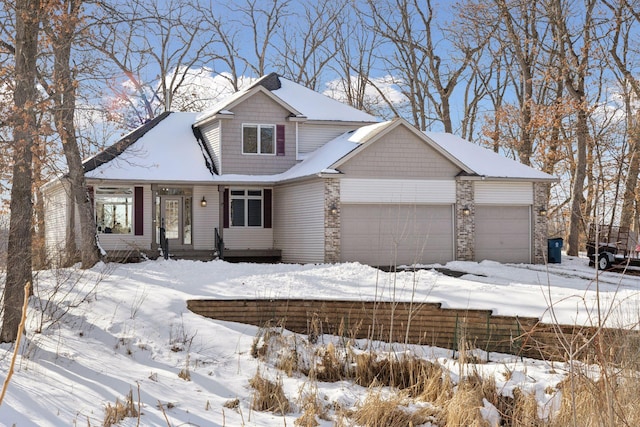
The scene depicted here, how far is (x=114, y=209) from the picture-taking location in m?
20.2

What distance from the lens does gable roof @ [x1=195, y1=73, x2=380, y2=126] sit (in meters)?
21.0

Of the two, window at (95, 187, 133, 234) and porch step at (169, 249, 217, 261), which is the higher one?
window at (95, 187, 133, 234)

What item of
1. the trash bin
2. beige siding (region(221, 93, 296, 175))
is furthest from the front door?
the trash bin

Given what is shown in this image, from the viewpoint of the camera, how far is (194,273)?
48.9 ft

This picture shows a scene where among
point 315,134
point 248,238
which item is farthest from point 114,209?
point 315,134

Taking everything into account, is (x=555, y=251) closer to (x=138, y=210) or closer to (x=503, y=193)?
(x=503, y=193)

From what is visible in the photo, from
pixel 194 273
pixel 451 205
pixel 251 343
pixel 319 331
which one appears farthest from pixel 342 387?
pixel 451 205

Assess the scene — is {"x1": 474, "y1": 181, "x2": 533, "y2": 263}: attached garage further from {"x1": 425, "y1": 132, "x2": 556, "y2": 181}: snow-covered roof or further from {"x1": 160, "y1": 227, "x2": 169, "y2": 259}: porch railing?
{"x1": 160, "y1": 227, "x2": 169, "y2": 259}: porch railing

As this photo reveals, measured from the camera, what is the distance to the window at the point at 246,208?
21.3m

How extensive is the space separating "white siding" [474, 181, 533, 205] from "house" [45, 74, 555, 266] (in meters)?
0.03

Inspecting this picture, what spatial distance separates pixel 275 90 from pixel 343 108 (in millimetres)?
2489

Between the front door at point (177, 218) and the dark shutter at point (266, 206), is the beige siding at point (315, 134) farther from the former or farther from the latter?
the front door at point (177, 218)

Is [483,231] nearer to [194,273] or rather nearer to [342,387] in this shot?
[194,273]

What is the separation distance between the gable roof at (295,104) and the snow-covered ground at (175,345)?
7.95 metres
